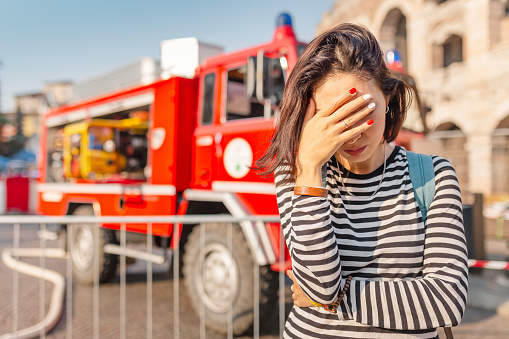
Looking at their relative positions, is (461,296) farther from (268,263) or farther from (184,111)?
(184,111)

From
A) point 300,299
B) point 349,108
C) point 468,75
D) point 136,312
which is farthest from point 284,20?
point 468,75

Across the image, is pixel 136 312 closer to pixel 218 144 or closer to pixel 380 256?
pixel 218 144

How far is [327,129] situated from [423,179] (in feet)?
1.22

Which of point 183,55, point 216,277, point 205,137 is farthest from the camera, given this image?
point 183,55

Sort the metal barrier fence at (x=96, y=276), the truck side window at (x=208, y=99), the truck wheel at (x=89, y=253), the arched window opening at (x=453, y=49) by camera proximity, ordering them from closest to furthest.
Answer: the metal barrier fence at (x=96, y=276)
the truck side window at (x=208, y=99)
the truck wheel at (x=89, y=253)
the arched window opening at (x=453, y=49)

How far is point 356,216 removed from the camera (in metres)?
1.21

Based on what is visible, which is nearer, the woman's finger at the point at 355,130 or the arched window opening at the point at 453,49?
the woman's finger at the point at 355,130

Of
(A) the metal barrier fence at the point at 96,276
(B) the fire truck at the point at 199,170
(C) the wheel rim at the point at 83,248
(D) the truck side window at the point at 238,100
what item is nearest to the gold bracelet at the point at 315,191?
(A) the metal barrier fence at the point at 96,276

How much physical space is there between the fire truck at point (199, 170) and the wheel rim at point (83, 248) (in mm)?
15

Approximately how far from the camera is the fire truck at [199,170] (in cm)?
386

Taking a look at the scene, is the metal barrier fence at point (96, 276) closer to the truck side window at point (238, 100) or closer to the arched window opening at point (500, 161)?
the truck side window at point (238, 100)

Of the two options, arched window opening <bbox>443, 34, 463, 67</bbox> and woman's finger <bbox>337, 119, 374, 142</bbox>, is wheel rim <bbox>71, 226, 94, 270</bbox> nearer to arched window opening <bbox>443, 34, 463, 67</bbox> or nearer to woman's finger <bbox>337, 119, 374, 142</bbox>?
woman's finger <bbox>337, 119, 374, 142</bbox>

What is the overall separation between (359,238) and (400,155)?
1.05 feet

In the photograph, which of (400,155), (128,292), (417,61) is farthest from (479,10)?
(400,155)
